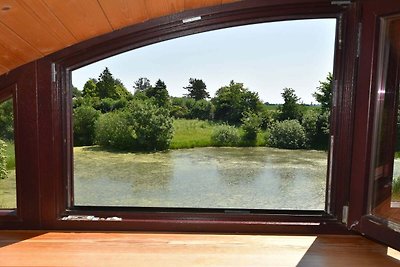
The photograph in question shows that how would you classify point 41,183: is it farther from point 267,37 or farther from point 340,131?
point 340,131

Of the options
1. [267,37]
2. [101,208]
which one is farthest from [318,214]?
[101,208]

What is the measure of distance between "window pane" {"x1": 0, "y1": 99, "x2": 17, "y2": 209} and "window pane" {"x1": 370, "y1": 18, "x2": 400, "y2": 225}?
1.74 m

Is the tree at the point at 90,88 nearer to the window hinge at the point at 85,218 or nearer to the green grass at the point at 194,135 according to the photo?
the green grass at the point at 194,135

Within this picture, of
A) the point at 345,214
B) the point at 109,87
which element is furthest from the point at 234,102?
the point at 345,214

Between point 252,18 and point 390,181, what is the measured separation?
3.30ft

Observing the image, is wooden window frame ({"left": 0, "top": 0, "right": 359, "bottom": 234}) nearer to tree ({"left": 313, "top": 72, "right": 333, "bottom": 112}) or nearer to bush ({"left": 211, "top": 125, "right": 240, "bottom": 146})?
tree ({"left": 313, "top": 72, "right": 333, "bottom": 112})

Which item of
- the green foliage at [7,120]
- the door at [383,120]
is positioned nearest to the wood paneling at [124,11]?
the green foliage at [7,120]

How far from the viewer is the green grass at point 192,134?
76.2 inches

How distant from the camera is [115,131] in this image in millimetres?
1944

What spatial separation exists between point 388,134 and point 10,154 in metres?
1.84

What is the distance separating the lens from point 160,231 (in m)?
1.79

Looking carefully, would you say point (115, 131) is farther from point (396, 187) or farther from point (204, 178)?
point (396, 187)

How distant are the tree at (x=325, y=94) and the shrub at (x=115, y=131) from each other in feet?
3.29

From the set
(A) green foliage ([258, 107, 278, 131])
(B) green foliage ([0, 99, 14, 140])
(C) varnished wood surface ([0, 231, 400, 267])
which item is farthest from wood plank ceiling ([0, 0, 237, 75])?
(C) varnished wood surface ([0, 231, 400, 267])
